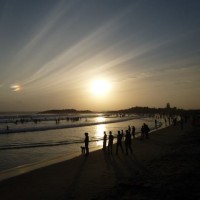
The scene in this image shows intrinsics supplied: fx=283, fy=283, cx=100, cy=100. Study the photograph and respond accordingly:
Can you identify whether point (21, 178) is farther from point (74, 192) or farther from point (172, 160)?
point (172, 160)

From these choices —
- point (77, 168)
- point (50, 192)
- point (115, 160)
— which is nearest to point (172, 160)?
point (115, 160)

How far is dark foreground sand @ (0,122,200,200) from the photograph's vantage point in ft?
33.7

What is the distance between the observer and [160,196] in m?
9.63

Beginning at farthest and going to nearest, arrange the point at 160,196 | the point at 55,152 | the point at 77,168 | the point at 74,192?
the point at 55,152
the point at 77,168
the point at 74,192
the point at 160,196

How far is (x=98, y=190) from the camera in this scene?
11.3 metres

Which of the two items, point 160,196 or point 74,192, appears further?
point 74,192

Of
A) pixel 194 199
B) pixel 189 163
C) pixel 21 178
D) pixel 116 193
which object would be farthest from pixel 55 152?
pixel 194 199

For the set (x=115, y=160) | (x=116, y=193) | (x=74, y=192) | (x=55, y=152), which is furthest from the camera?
(x=55, y=152)

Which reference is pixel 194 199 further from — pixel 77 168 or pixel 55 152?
pixel 55 152

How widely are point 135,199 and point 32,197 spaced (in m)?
3.92

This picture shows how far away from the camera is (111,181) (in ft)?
41.5

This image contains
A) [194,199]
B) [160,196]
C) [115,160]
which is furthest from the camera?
[115,160]

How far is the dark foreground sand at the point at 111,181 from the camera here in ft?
33.7

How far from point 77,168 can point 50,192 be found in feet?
15.9
